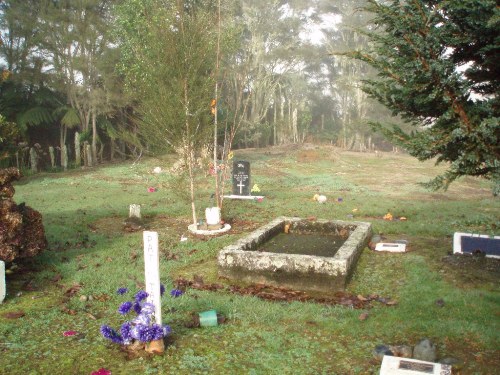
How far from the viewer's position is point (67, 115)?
77.5 feet

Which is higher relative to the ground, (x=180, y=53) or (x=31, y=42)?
(x=31, y=42)

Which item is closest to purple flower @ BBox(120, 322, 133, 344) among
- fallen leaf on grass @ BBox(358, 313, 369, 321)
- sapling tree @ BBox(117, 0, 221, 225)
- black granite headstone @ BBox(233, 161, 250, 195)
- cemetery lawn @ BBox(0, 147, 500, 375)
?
cemetery lawn @ BBox(0, 147, 500, 375)

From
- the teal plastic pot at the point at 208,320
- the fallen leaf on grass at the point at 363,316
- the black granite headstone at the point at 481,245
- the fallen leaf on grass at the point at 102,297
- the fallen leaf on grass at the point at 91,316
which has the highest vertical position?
the black granite headstone at the point at 481,245

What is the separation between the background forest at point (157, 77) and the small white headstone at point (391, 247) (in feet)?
11.9

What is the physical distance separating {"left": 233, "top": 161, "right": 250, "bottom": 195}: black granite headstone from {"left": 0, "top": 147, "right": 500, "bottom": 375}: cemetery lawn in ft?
5.04

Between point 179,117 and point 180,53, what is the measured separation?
134 cm

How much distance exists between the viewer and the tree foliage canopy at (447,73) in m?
3.26

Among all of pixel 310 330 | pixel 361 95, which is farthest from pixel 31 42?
pixel 361 95

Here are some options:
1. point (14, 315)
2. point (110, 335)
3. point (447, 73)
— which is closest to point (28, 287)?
point (14, 315)

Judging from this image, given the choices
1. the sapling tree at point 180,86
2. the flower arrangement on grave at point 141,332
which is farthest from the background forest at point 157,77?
the flower arrangement on grave at point 141,332

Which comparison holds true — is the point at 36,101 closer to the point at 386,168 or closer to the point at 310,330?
the point at 386,168

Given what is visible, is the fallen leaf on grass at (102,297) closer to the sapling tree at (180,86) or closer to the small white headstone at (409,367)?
the small white headstone at (409,367)

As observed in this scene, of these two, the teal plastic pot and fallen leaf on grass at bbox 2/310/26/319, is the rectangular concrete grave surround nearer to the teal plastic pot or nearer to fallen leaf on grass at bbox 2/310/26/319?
the teal plastic pot

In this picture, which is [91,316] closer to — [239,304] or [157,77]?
[239,304]
